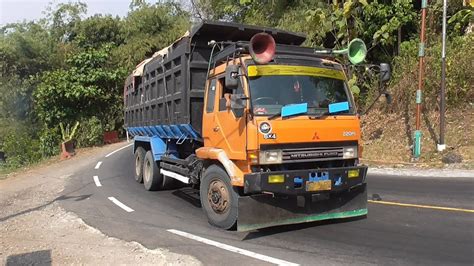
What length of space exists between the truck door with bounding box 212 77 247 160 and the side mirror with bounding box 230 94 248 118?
0.09 m

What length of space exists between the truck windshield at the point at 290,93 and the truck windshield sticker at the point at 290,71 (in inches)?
1.9

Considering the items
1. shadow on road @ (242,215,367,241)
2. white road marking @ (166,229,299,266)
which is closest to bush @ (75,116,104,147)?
white road marking @ (166,229,299,266)

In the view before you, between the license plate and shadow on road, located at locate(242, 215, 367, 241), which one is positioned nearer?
the license plate

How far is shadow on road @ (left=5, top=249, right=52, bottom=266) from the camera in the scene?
6.02m

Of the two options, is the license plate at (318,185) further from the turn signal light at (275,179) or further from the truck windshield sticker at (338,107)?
the truck windshield sticker at (338,107)

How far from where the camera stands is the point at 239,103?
6.72m

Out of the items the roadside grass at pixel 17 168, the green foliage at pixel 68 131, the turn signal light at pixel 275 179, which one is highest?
the green foliage at pixel 68 131

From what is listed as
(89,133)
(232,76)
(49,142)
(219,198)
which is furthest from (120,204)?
(89,133)

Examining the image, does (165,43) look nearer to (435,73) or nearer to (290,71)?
(435,73)

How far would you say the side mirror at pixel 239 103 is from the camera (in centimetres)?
670

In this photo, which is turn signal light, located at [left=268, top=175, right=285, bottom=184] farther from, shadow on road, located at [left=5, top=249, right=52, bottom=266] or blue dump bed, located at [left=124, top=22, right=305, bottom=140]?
shadow on road, located at [left=5, top=249, right=52, bottom=266]

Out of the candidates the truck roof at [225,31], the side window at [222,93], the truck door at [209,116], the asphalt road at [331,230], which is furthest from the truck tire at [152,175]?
the side window at [222,93]

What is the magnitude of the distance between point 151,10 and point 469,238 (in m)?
32.9

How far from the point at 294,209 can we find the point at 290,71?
6.70ft
